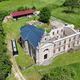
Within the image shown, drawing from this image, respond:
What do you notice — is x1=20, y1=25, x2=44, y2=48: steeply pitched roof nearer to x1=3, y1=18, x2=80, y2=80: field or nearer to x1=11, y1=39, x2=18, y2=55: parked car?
x1=11, y1=39, x2=18, y2=55: parked car

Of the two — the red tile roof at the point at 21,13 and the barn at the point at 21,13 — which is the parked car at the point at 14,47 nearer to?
the barn at the point at 21,13

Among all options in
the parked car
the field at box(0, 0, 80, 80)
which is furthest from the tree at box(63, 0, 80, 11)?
the parked car

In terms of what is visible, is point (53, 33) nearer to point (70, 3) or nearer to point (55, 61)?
point (55, 61)

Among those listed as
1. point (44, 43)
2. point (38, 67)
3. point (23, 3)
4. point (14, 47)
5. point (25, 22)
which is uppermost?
point (23, 3)

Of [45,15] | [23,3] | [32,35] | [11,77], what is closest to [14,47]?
[32,35]

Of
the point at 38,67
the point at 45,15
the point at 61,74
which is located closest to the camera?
the point at 61,74

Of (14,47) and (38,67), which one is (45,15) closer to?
(14,47)

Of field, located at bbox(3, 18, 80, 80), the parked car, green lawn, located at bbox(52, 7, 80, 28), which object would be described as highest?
green lawn, located at bbox(52, 7, 80, 28)
